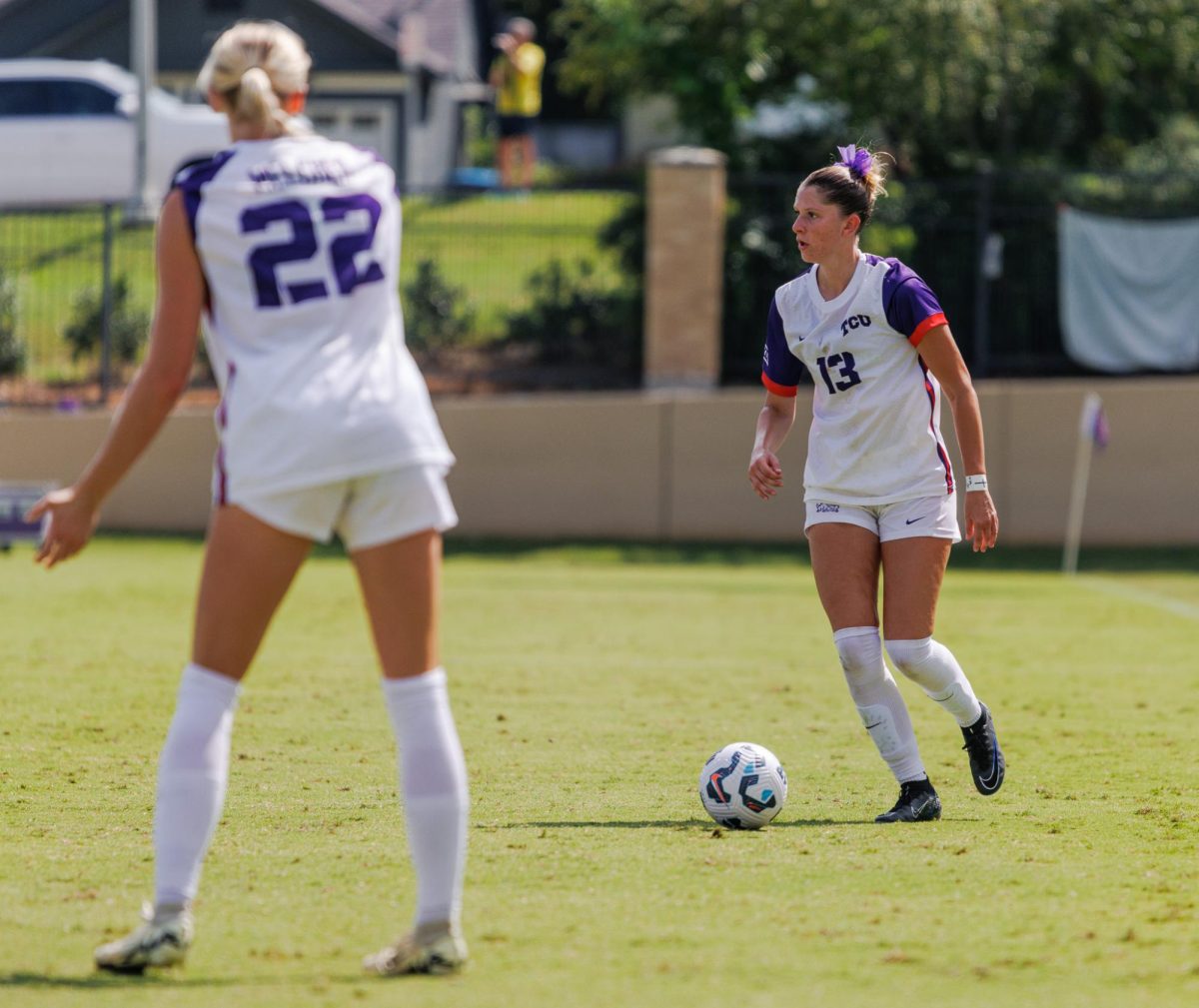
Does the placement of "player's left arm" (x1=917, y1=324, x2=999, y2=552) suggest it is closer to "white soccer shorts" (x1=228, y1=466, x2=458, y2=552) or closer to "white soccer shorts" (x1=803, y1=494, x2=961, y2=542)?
"white soccer shorts" (x1=803, y1=494, x2=961, y2=542)

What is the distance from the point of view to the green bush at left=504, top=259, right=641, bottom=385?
19.7 meters

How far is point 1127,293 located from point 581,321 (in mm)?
5915

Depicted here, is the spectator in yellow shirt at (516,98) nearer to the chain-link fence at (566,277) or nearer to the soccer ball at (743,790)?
the chain-link fence at (566,277)

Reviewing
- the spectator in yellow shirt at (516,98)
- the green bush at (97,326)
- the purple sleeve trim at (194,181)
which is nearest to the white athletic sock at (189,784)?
the purple sleeve trim at (194,181)

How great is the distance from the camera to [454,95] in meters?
44.3

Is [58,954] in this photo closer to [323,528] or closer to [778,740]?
[323,528]

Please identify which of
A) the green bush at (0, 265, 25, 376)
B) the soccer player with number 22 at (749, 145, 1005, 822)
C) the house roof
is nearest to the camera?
the soccer player with number 22 at (749, 145, 1005, 822)

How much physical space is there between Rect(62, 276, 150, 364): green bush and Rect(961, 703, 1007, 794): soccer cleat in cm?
1483

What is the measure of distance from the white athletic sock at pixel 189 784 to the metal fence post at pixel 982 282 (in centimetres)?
1601

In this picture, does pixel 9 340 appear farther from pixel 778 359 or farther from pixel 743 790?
pixel 743 790

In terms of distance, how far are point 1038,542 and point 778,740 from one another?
11465mm

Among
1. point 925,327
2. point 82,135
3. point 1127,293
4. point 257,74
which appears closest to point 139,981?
point 257,74

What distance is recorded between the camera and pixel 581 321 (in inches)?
781

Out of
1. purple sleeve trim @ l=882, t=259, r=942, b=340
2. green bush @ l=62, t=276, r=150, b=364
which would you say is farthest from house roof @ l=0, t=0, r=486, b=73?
purple sleeve trim @ l=882, t=259, r=942, b=340
